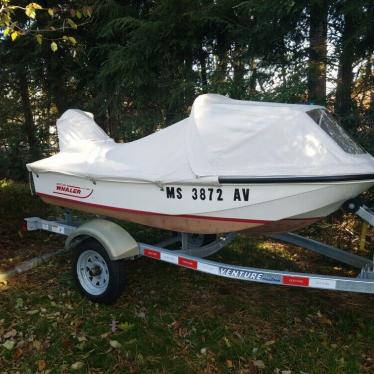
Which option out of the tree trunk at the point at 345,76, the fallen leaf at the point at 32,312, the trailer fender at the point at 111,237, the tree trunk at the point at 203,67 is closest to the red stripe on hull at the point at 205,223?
the trailer fender at the point at 111,237

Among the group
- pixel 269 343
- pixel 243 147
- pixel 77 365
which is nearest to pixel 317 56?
pixel 243 147

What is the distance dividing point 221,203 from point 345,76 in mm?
3866

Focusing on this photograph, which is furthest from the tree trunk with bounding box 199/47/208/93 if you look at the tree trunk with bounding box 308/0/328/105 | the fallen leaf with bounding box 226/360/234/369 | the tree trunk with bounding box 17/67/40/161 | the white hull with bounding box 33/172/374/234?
the tree trunk with bounding box 17/67/40/161

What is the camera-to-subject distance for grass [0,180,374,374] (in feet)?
11.0

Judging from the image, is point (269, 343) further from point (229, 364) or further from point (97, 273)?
point (97, 273)

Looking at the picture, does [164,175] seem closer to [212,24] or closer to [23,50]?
[212,24]

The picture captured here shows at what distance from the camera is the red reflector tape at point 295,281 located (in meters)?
3.27

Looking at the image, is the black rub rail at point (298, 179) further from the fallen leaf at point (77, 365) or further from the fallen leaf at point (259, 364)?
the fallen leaf at point (77, 365)

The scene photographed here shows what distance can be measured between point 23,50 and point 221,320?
8.02 m

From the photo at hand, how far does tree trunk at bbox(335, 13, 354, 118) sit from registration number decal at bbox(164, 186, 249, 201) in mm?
3373

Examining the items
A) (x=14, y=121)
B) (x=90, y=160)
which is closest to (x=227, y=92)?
(x=90, y=160)

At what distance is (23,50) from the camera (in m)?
9.30

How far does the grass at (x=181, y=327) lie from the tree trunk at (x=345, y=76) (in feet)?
8.23

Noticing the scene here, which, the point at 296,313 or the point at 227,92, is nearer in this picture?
the point at 296,313
